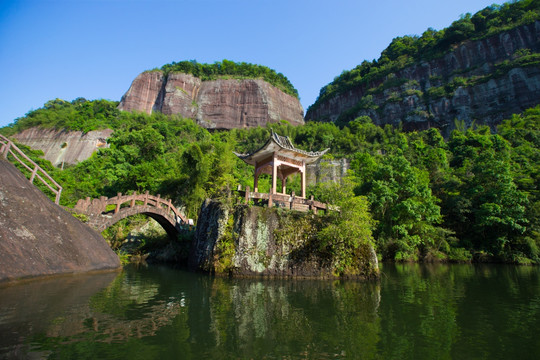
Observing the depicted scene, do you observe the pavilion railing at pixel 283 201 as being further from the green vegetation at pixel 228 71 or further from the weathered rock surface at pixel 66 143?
the green vegetation at pixel 228 71

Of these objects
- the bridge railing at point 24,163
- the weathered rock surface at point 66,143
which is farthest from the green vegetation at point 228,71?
the bridge railing at point 24,163

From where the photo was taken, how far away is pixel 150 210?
15.8 meters

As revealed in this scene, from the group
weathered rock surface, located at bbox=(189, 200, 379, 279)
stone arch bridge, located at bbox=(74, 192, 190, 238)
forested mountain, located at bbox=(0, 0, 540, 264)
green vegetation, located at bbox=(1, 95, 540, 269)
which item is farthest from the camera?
forested mountain, located at bbox=(0, 0, 540, 264)

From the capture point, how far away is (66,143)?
4338 centimetres

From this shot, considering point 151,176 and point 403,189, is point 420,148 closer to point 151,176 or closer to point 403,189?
point 403,189

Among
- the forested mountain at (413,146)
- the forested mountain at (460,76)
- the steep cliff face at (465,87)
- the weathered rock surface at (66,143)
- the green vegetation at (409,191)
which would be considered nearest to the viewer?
the green vegetation at (409,191)

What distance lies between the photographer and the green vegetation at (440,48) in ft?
142

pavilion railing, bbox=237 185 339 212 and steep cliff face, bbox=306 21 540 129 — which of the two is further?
steep cliff face, bbox=306 21 540 129

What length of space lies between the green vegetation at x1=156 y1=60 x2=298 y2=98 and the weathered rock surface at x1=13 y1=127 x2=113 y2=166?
65.6ft

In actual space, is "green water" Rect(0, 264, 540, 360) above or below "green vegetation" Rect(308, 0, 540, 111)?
below

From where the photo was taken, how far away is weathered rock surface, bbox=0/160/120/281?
7.07 m

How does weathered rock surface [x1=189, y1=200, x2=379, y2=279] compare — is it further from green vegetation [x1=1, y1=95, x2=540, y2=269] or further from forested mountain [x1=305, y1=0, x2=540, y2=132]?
forested mountain [x1=305, y1=0, x2=540, y2=132]

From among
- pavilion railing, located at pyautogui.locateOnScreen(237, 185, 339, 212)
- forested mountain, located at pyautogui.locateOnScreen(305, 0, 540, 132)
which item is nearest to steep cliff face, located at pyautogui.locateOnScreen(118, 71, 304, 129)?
forested mountain, located at pyautogui.locateOnScreen(305, 0, 540, 132)

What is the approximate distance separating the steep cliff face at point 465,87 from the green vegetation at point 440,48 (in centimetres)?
27
